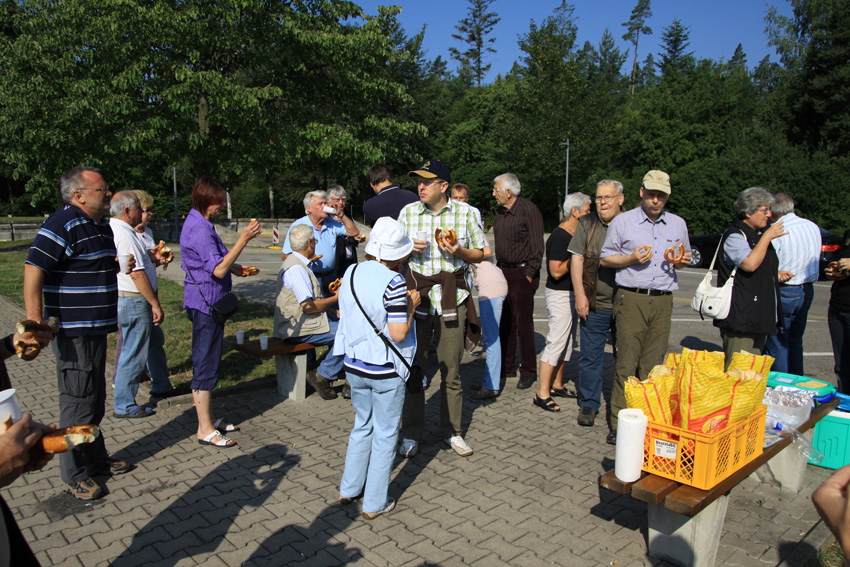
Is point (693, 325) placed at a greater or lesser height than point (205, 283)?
lesser

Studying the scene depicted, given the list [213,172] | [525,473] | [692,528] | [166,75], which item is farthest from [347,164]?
[692,528]

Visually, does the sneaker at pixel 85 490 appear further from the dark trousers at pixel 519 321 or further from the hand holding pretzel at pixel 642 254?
the hand holding pretzel at pixel 642 254

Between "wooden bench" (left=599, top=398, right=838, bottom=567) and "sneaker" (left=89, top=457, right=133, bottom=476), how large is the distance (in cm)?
342

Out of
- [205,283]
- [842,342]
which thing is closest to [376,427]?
[205,283]

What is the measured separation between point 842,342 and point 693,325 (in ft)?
14.1

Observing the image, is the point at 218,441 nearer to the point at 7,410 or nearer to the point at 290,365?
the point at 290,365

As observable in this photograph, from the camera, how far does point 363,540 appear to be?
3.58m

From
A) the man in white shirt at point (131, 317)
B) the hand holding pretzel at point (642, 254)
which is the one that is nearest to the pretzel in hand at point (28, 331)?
the man in white shirt at point (131, 317)

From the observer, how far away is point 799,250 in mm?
5898

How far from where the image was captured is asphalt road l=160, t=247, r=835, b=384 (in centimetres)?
772

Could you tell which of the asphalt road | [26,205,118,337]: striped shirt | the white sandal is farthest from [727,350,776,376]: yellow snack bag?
[26,205,118,337]: striped shirt

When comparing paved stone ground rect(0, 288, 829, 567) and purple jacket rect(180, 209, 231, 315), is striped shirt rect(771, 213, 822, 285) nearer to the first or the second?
paved stone ground rect(0, 288, 829, 567)

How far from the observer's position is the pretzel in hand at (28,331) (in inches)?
109

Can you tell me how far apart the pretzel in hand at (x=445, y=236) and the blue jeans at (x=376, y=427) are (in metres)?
1.25
